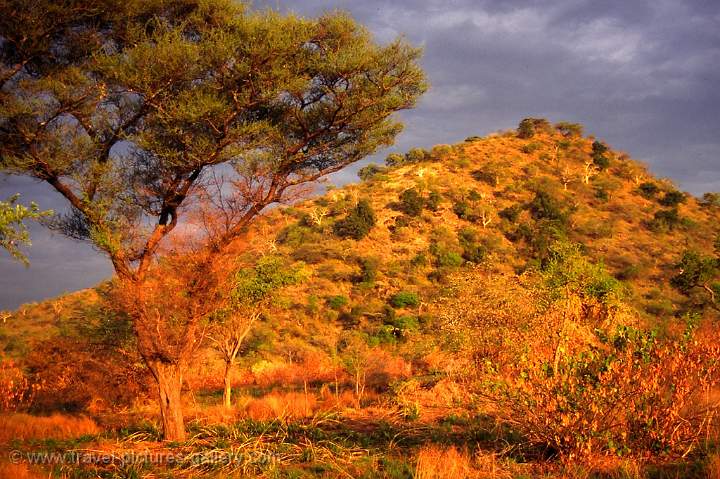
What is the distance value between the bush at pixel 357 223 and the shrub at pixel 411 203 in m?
3.83

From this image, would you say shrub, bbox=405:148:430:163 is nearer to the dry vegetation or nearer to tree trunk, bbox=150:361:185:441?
the dry vegetation

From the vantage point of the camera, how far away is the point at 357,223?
49.2 m

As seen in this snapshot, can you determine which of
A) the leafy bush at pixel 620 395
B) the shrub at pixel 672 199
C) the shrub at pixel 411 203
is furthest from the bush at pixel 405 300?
the shrub at pixel 672 199

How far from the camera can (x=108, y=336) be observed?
16.1 metres

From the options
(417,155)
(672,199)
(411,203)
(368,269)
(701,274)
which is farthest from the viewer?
(417,155)

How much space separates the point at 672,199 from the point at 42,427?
203 ft

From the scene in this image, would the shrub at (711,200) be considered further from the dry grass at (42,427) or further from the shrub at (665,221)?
the dry grass at (42,427)

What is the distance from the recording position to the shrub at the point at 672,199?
5591cm

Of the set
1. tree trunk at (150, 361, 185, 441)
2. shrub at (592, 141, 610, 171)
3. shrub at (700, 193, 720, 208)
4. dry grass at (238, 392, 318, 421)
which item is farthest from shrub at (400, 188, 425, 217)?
tree trunk at (150, 361, 185, 441)

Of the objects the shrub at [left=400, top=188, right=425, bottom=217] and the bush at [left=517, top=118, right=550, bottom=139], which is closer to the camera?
the shrub at [left=400, top=188, right=425, bottom=217]

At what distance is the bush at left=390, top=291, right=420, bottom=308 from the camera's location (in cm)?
3766

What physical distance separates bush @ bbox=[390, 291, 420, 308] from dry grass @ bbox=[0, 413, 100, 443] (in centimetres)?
2654

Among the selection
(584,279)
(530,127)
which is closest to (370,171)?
(530,127)

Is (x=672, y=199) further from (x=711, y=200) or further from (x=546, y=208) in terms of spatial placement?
(x=546, y=208)
